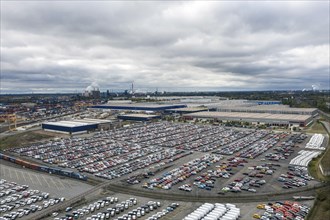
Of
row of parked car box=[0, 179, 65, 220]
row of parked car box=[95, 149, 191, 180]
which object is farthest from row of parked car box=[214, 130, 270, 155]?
row of parked car box=[0, 179, 65, 220]

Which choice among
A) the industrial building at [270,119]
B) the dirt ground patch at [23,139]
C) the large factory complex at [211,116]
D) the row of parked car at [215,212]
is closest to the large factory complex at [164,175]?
the row of parked car at [215,212]

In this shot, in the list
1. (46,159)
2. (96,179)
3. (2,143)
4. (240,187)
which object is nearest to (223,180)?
(240,187)

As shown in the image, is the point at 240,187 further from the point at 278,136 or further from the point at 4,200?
the point at 278,136

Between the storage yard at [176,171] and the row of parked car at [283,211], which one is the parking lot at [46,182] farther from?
the row of parked car at [283,211]

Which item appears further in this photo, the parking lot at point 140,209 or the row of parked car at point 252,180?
the row of parked car at point 252,180

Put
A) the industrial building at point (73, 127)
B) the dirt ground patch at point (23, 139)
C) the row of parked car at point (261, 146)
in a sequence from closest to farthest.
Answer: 1. the row of parked car at point (261, 146)
2. the dirt ground patch at point (23, 139)
3. the industrial building at point (73, 127)

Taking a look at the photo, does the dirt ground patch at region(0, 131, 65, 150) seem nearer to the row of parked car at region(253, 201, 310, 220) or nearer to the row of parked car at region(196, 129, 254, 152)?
the row of parked car at region(196, 129, 254, 152)
